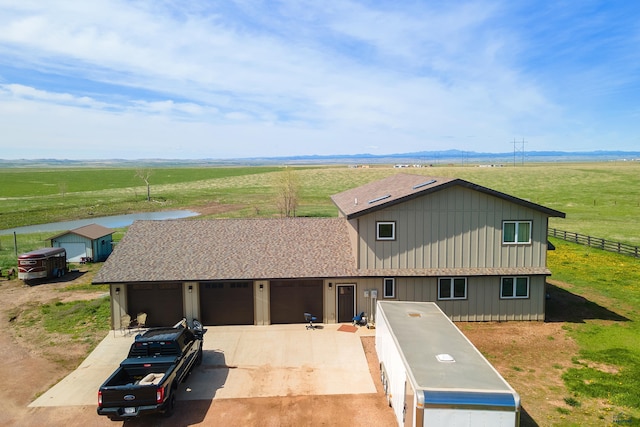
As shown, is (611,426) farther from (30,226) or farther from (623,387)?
(30,226)

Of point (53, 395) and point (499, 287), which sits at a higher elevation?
point (499, 287)

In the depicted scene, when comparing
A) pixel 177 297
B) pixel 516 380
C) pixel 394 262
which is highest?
pixel 394 262

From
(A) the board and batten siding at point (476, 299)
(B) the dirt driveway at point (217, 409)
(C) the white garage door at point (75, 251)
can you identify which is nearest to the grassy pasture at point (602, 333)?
(A) the board and batten siding at point (476, 299)

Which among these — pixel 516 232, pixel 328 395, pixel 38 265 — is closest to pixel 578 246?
pixel 516 232

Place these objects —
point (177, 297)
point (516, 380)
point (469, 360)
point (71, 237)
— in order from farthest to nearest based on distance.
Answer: point (71, 237), point (177, 297), point (516, 380), point (469, 360)

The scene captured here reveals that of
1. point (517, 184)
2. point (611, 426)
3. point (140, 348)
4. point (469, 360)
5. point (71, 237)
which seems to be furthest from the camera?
point (517, 184)

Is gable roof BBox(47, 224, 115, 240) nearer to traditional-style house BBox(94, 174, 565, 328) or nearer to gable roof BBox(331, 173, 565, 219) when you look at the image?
traditional-style house BBox(94, 174, 565, 328)

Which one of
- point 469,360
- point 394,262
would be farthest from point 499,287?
point 469,360
